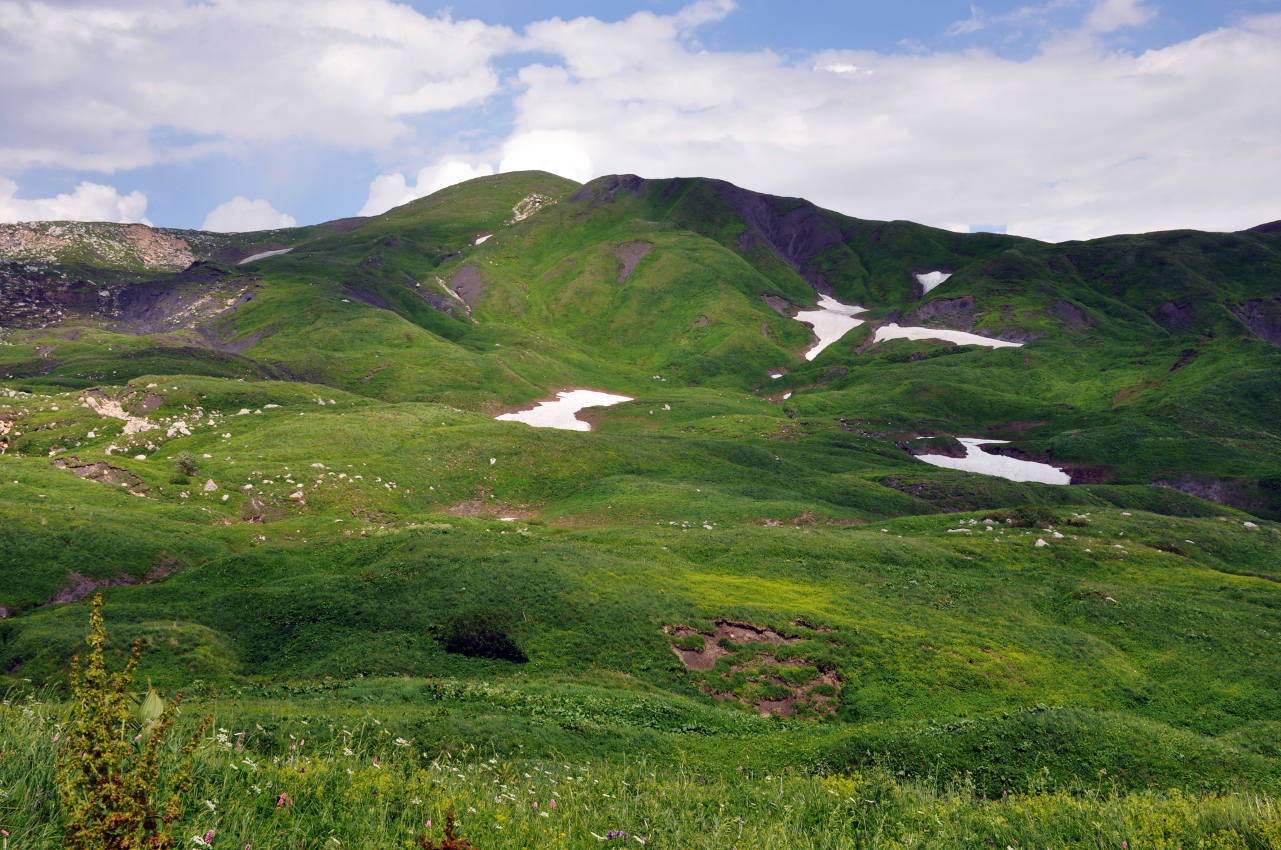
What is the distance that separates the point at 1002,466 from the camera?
12469cm

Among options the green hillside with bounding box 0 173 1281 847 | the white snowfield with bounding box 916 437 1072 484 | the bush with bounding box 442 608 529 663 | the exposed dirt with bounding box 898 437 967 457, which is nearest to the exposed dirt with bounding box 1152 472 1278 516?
the green hillside with bounding box 0 173 1281 847

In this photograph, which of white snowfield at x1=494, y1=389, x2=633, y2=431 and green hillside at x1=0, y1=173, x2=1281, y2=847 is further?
white snowfield at x1=494, y1=389, x2=633, y2=431

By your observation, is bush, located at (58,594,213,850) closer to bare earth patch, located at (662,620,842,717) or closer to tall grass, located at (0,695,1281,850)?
tall grass, located at (0,695,1281,850)

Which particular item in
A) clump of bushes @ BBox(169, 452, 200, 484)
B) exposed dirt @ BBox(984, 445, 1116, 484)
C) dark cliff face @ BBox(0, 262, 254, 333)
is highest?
dark cliff face @ BBox(0, 262, 254, 333)

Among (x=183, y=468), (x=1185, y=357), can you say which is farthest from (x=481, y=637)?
(x=1185, y=357)

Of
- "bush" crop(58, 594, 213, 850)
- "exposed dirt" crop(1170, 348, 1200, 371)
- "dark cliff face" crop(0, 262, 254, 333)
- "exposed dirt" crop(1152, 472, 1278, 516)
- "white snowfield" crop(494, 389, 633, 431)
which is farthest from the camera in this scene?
Result: "dark cliff face" crop(0, 262, 254, 333)

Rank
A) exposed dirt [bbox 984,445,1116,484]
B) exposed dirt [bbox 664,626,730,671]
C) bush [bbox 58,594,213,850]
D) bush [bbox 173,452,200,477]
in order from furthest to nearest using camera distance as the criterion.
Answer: exposed dirt [bbox 984,445,1116,484]
bush [bbox 173,452,200,477]
exposed dirt [bbox 664,626,730,671]
bush [bbox 58,594,213,850]

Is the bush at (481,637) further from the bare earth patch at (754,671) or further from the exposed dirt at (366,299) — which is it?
the exposed dirt at (366,299)

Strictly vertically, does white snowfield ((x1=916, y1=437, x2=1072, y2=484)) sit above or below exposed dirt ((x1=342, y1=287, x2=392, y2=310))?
below

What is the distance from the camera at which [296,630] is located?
119 feet

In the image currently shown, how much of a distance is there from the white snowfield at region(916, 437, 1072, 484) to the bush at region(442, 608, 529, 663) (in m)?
102

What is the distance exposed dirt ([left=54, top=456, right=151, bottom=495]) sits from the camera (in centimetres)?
5928

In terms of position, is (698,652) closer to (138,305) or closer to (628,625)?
(628,625)

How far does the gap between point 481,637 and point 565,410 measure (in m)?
110
